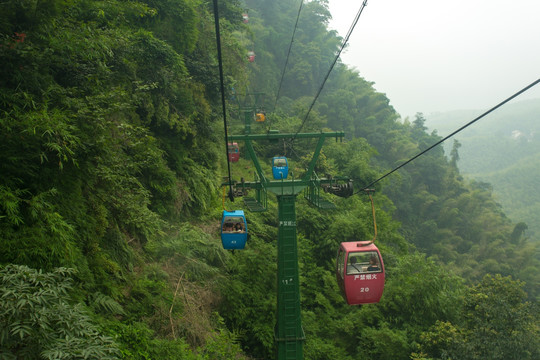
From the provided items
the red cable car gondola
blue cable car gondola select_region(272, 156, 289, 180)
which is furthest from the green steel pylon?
blue cable car gondola select_region(272, 156, 289, 180)

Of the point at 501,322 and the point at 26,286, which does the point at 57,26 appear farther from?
the point at 501,322

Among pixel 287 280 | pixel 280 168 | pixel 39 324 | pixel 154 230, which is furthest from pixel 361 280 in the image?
pixel 39 324

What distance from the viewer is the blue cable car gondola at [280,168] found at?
1227cm

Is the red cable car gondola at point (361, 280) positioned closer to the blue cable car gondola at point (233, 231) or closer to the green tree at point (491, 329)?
the blue cable car gondola at point (233, 231)

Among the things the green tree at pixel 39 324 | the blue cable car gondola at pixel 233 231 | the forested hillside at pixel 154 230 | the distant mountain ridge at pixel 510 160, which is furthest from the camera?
the distant mountain ridge at pixel 510 160

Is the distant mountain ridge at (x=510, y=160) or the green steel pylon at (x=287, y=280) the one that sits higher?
the distant mountain ridge at (x=510, y=160)

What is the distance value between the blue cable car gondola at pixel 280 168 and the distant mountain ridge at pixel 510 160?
165 ft

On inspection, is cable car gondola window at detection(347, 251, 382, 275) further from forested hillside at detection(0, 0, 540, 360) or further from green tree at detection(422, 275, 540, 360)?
green tree at detection(422, 275, 540, 360)

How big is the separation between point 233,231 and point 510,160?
413 ft

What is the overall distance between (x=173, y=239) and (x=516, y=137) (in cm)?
14878

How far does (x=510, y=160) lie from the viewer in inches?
4390

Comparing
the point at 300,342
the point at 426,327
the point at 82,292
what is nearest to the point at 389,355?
the point at 426,327

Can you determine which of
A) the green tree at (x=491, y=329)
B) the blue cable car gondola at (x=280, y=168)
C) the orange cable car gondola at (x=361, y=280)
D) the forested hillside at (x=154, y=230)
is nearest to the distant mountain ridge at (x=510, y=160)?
the forested hillside at (x=154, y=230)

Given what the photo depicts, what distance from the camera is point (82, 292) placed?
511cm
